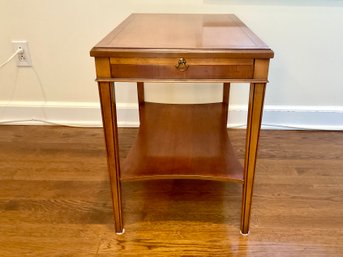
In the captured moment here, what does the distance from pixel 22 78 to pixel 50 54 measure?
0.20 m

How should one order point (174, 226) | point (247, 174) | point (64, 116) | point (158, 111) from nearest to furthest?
point (247, 174)
point (174, 226)
point (158, 111)
point (64, 116)

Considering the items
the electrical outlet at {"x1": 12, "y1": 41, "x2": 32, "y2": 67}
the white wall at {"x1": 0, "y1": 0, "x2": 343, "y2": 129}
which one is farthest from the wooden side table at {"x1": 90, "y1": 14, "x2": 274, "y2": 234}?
the electrical outlet at {"x1": 12, "y1": 41, "x2": 32, "y2": 67}

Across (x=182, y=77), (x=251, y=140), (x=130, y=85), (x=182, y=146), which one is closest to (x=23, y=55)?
(x=130, y=85)

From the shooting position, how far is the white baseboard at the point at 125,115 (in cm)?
155

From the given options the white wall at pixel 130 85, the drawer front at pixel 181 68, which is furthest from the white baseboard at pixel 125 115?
the drawer front at pixel 181 68

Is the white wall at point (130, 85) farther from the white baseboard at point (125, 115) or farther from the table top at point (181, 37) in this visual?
the table top at point (181, 37)

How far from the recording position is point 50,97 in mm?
1593

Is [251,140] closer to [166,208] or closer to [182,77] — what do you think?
[182,77]

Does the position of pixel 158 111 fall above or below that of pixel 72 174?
above

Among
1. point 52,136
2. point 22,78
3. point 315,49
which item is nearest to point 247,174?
point 315,49

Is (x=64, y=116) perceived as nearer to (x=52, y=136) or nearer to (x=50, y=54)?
(x=52, y=136)

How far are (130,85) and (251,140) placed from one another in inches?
34.3

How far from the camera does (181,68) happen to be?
727 millimetres

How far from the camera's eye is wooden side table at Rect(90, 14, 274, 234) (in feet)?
2.34
